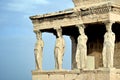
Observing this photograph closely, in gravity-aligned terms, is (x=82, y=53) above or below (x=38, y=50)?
below

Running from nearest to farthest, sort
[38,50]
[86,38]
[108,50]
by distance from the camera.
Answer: [108,50] < [86,38] < [38,50]

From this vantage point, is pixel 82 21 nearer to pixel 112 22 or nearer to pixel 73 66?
pixel 112 22

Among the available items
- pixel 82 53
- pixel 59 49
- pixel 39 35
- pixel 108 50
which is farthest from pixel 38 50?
pixel 108 50

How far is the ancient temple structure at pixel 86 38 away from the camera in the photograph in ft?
64.7

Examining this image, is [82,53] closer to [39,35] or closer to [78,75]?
[78,75]

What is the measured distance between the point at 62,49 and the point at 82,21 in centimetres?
197

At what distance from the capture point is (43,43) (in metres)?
23.1

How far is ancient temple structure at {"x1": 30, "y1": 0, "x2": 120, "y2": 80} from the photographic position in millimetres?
19719

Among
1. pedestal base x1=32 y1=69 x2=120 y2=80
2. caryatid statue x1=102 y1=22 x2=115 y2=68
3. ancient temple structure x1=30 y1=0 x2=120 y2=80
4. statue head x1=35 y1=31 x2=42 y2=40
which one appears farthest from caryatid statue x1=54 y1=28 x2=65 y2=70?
caryatid statue x1=102 y1=22 x2=115 y2=68

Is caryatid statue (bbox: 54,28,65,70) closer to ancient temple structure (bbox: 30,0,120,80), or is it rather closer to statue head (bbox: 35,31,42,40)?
ancient temple structure (bbox: 30,0,120,80)

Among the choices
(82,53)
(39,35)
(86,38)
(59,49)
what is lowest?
(82,53)

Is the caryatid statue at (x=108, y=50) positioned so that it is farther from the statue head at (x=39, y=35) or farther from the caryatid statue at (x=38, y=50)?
the statue head at (x=39, y=35)

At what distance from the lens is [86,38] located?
2084cm

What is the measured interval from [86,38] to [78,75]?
1.74m
